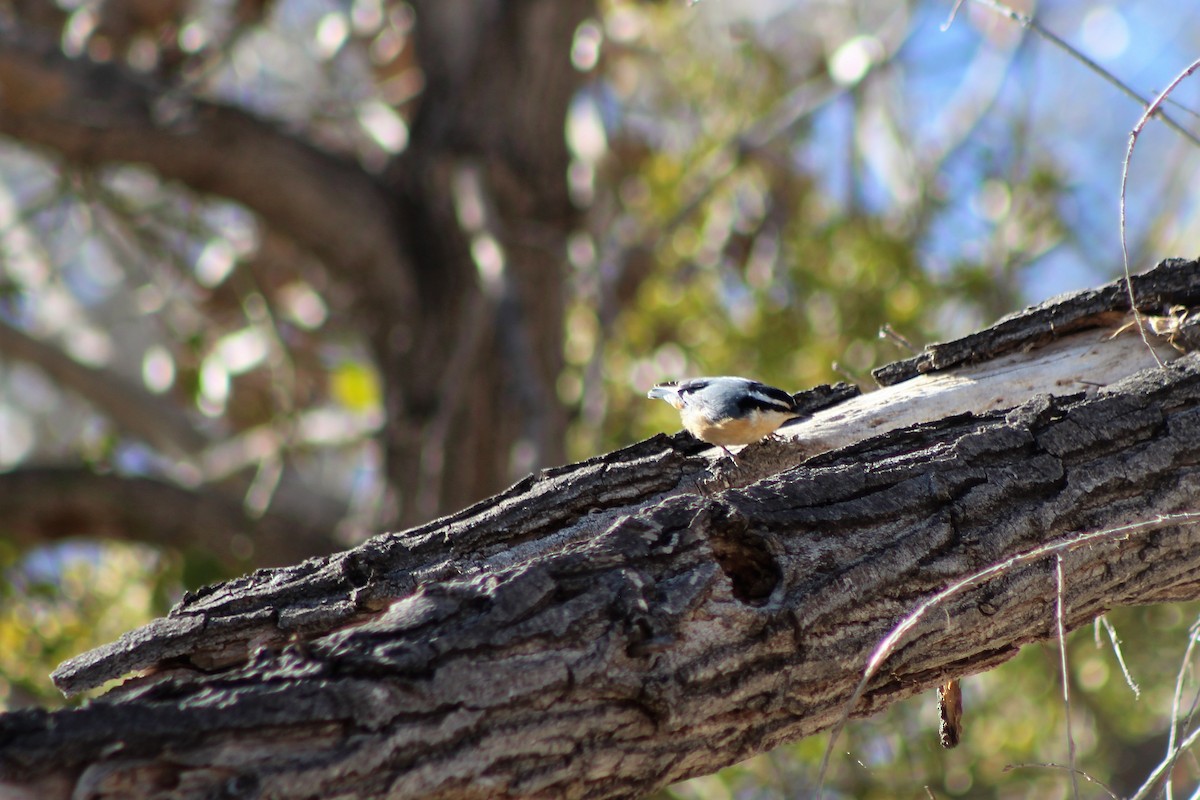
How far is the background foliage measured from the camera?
4.71 meters

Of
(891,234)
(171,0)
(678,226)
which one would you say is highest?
(171,0)

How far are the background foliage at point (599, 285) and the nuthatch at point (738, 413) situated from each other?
5.50 feet

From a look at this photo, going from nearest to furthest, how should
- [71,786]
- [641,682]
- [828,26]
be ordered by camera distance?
[71,786] < [641,682] < [828,26]

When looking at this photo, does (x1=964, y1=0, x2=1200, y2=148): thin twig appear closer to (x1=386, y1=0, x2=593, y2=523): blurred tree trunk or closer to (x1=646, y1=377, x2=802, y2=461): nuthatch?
(x1=646, y1=377, x2=802, y2=461): nuthatch

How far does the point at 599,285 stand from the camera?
491 centimetres

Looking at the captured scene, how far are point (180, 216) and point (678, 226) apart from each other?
3.27m

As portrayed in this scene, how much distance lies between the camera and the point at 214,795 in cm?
124

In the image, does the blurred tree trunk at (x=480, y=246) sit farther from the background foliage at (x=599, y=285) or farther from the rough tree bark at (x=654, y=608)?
the rough tree bark at (x=654, y=608)

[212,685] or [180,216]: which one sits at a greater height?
[180,216]

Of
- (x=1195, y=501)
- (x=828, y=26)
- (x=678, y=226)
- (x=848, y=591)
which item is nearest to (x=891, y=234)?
(x=678, y=226)

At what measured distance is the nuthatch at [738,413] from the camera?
7.40 ft

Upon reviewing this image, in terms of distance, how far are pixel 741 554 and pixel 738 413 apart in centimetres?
70

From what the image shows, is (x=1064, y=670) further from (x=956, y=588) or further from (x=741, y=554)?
(x=741, y=554)

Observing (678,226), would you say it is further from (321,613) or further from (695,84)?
(321,613)
